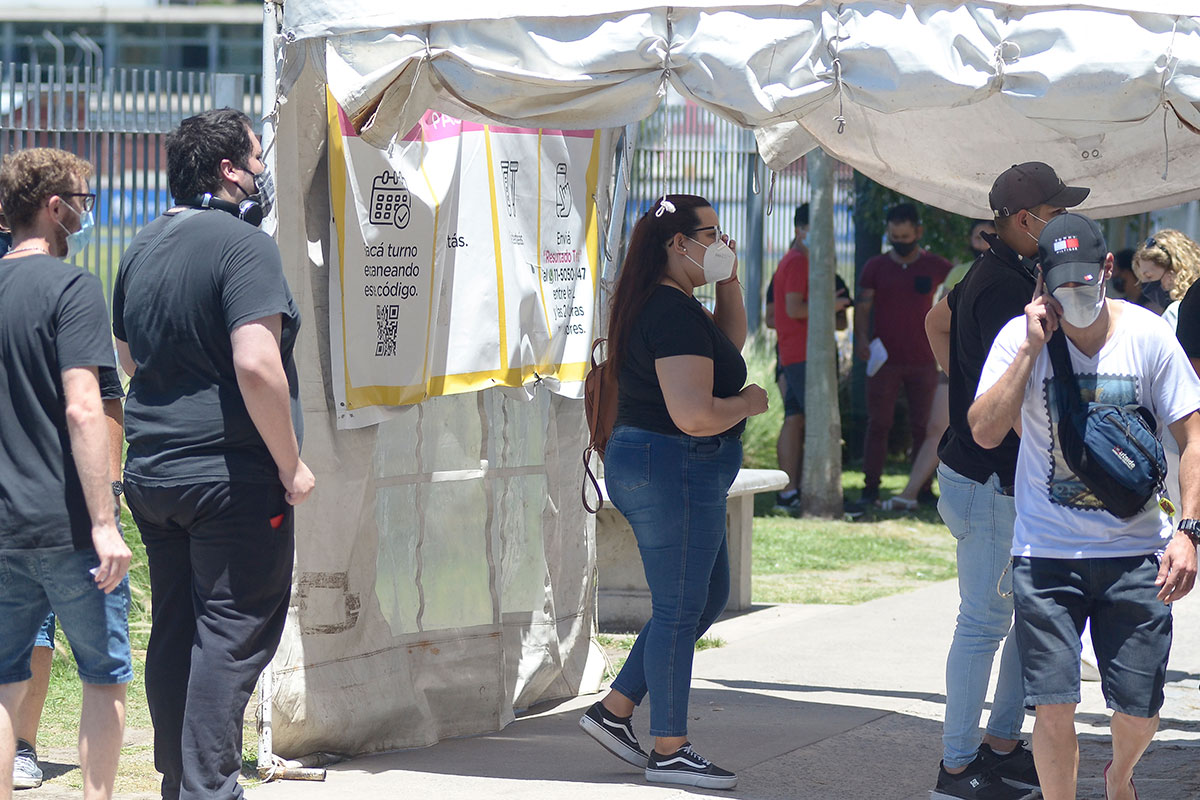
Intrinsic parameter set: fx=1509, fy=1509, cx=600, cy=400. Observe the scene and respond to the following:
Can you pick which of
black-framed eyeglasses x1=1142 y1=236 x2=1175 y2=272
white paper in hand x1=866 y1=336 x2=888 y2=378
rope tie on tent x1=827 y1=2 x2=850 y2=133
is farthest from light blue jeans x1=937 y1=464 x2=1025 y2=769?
white paper in hand x1=866 y1=336 x2=888 y2=378

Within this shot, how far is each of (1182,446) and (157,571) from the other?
2745 mm

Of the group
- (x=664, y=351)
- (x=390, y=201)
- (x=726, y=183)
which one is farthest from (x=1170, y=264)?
(x=726, y=183)

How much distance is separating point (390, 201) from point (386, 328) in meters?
0.44

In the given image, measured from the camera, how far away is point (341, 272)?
16.7 ft

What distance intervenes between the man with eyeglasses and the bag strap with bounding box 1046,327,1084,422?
8.00ft

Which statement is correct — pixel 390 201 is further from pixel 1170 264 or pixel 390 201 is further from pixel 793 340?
pixel 793 340

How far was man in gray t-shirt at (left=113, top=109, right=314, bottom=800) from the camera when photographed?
391 centimetres

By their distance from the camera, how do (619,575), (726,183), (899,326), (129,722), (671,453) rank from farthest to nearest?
(726,183), (899,326), (619,575), (129,722), (671,453)

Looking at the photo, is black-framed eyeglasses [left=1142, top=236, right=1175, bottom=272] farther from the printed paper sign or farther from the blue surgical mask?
the blue surgical mask

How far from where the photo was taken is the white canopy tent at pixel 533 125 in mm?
4219

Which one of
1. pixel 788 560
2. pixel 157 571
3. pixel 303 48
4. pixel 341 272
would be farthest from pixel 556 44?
pixel 788 560

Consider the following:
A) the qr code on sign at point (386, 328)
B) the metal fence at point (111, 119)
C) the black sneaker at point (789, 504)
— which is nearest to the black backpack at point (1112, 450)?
the qr code on sign at point (386, 328)

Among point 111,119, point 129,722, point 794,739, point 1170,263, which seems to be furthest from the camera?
point 111,119

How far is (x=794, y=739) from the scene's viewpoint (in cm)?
560
